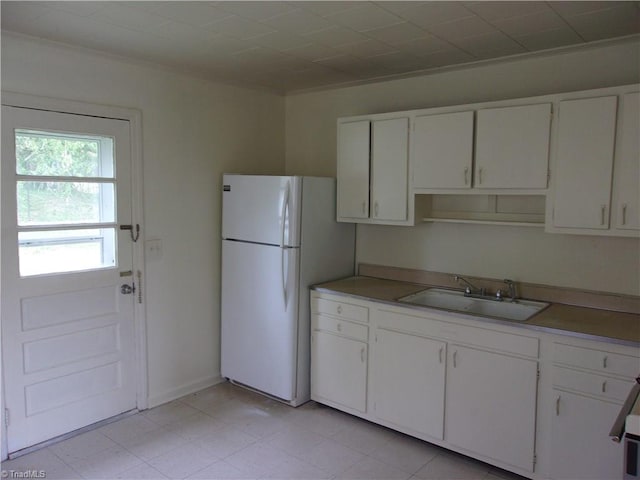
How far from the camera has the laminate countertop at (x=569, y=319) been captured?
2398mm

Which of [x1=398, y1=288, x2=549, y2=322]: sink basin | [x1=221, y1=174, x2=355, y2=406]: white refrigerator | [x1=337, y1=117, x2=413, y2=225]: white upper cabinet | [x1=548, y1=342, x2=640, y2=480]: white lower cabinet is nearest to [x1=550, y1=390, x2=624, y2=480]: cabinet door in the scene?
[x1=548, y1=342, x2=640, y2=480]: white lower cabinet

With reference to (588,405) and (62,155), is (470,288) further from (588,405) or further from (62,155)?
(62,155)

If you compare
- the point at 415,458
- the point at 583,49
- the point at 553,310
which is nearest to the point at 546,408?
the point at 553,310

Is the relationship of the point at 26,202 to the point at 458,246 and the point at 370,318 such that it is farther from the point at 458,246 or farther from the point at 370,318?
the point at 458,246

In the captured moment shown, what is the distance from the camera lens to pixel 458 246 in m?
3.43

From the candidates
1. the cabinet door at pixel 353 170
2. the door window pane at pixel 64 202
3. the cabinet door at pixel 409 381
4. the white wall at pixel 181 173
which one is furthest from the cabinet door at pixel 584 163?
the door window pane at pixel 64 202

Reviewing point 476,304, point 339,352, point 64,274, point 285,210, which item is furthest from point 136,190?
point 476,304

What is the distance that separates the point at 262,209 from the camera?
354 cm

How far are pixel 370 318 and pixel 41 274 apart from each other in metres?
2.00

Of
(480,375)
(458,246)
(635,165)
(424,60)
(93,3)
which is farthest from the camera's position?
(458,246)

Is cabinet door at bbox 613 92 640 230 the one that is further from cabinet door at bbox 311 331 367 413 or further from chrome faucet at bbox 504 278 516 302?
cabinet door at bbox 311 331 367 413

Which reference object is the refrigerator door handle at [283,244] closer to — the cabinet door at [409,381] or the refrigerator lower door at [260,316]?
the refrigerator lower door at [260,316]

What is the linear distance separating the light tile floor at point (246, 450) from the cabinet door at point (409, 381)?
0.55 feet

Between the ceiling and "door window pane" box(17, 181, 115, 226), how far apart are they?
0.84 metres
